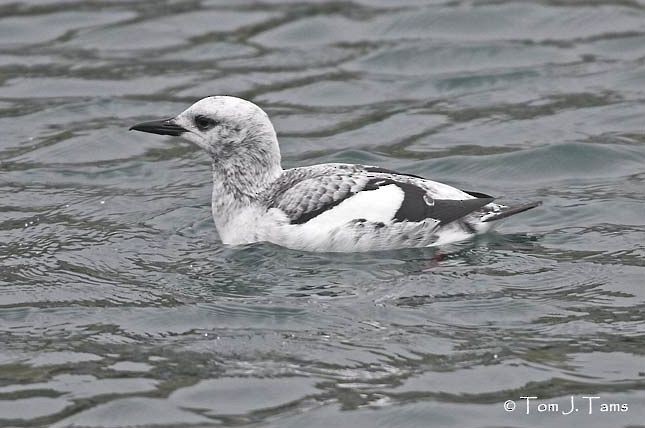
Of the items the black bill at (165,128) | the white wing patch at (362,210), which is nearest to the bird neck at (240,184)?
the black bill at (165,128)

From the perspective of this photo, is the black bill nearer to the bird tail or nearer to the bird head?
the bird head

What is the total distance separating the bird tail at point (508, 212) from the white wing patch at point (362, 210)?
675mm

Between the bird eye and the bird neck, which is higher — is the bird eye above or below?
above

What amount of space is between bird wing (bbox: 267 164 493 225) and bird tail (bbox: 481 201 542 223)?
0.13 meters

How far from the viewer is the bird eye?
32.3 feet

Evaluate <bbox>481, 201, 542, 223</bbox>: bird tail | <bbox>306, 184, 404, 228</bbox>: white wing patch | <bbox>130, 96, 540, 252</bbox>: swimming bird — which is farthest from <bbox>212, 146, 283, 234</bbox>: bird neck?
<bbox>481, 201, 542, 223</bbox>: bird tail

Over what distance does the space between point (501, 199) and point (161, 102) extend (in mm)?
3901

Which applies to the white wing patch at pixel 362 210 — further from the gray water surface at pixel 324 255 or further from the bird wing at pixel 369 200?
the gray water surface at pixel 324 255

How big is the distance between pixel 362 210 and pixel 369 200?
9cm

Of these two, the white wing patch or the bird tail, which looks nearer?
the white wing patch

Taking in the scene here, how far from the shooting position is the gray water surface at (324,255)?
7.20m

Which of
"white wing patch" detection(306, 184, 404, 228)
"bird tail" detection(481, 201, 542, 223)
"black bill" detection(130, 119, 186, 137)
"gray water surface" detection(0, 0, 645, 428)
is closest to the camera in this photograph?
"gray water surface" detection(0, 0, 645, 428)

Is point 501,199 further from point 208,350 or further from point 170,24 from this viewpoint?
point 170,24

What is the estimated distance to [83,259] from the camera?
943 cm
